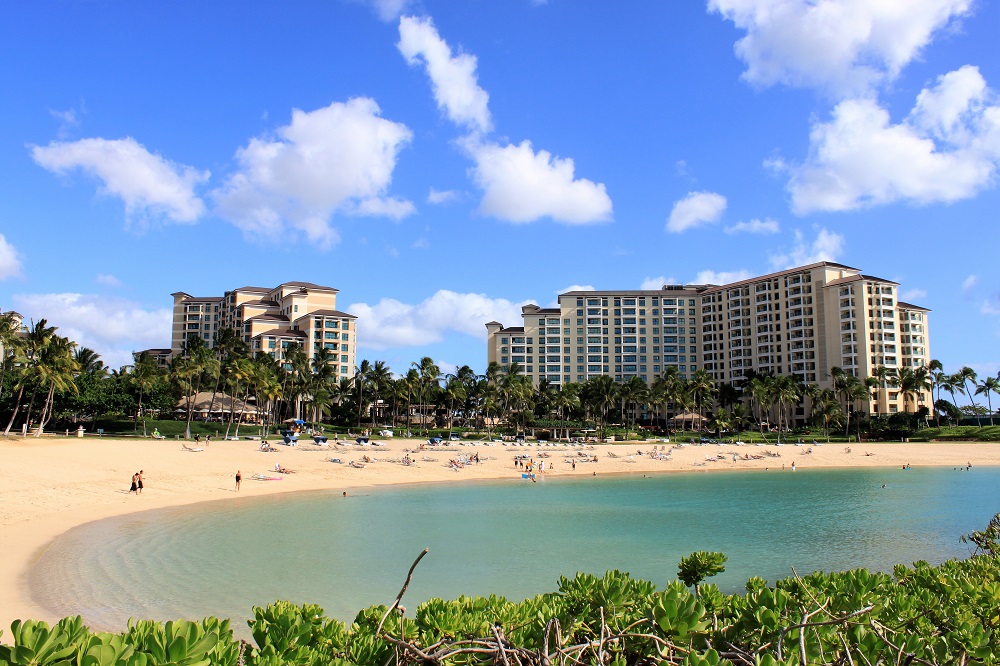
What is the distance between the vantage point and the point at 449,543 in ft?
87.5

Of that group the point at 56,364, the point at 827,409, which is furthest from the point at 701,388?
the point at 56,364

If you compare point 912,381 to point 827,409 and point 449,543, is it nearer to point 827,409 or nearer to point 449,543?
point 827,409

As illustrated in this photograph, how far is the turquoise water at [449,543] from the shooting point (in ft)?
60.0

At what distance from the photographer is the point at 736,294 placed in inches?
5032

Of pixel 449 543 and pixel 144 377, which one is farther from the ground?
pixel 144 377

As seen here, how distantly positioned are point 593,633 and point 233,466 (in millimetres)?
48166

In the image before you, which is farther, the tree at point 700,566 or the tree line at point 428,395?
the tree line at point 428,395

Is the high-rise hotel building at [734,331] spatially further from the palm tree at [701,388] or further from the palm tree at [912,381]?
the palm tree at [701,388]

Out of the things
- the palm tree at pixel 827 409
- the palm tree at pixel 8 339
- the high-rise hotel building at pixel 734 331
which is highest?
the high-rise hotel building at pixel 734 331

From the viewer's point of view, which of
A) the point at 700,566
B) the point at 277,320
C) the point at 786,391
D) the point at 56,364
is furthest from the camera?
the point at 277,320

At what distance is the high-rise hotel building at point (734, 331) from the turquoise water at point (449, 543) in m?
67.9

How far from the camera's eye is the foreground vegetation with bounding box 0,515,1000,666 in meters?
3.41

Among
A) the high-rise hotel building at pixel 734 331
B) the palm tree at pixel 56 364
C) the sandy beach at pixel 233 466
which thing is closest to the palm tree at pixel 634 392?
the high-rise hotel building at pixel 734 331

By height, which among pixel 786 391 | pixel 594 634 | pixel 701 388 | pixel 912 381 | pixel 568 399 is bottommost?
pixel 594 634
